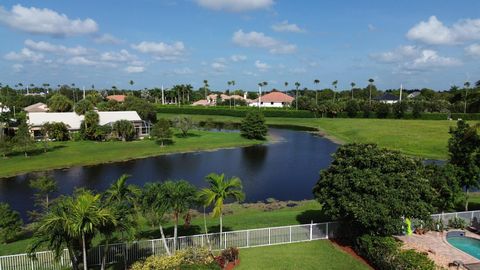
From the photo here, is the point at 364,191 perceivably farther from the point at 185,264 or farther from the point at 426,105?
the point at 426,105

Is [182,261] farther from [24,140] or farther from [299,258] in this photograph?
[24,140]

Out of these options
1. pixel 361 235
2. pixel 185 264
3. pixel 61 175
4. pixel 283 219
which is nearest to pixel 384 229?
pixel 361 235

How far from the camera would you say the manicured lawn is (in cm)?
1956

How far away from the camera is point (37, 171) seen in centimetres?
4606

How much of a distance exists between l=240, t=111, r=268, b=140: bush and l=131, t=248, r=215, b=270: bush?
5507 cm

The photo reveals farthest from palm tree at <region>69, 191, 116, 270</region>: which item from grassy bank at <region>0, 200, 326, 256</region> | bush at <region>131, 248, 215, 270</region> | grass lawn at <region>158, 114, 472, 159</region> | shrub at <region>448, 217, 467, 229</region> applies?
grass lawn at <region>158, 114, 472, 159</region>

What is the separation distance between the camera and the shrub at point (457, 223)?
24.9 m

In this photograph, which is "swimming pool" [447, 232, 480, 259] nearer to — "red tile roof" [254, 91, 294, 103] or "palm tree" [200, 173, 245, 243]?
"palm tree" [200, 173, 245, 243]

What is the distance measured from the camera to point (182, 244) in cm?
2122

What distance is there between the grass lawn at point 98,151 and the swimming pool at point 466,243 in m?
42.2

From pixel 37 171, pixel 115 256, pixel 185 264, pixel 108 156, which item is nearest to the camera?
pixel 185 264

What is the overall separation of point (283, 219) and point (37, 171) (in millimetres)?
33169

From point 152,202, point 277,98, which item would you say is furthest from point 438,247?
point 277,98

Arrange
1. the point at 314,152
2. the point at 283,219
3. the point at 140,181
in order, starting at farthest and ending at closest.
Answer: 1. the point at 314,152
2. the point at 140,181
3. the point at 283,219
